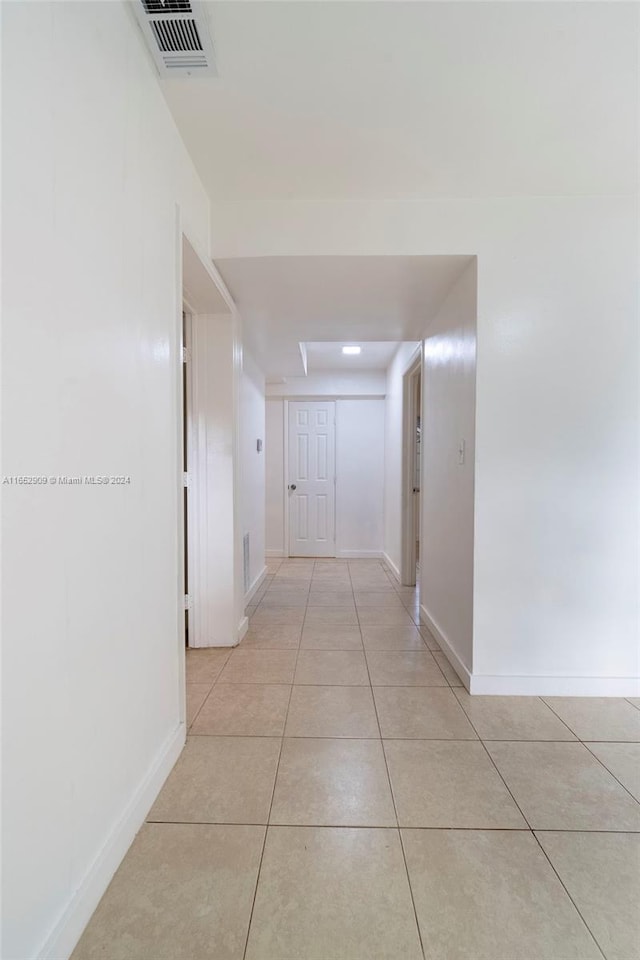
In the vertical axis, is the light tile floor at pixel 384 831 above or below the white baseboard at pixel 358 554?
above

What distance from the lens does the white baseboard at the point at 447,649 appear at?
88.2 inches

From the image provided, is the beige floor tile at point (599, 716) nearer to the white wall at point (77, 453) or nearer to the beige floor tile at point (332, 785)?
the beige floor tile at point (332, 785)

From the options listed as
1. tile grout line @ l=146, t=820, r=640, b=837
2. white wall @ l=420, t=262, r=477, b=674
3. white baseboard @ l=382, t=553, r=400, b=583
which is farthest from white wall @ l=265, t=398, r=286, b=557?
tile grout line @ l=146, t=820, r=640, b=837

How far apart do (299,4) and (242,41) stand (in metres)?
0.20

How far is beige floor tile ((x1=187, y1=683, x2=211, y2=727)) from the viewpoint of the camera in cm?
197

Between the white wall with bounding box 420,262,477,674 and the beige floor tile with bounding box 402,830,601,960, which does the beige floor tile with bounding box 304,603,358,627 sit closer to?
the white wall with bounding box 420,262,477,674

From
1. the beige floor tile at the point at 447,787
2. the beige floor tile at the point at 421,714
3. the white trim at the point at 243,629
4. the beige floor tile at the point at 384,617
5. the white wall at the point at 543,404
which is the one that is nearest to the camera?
the beige floor tile at the point at 447,787

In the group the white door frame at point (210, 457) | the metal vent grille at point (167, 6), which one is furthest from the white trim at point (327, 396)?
the metal vent grille at point (167, 6)

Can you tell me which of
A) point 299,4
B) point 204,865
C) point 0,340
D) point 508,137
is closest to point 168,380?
point 0,340

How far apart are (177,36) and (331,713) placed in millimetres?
2542

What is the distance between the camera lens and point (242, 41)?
134 cm

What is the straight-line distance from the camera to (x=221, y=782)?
60.2 inches

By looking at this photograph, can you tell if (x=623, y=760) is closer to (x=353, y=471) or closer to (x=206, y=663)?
(x=206, y=663)

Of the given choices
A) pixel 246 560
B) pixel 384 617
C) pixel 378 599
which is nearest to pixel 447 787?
pixel 384 617
